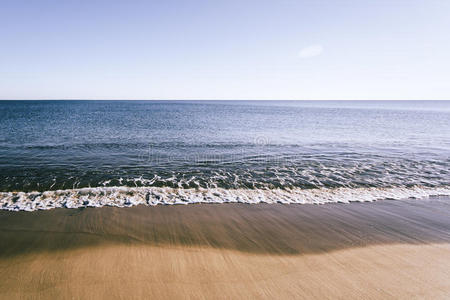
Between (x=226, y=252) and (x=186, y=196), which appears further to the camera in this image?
(x=186, y=196)

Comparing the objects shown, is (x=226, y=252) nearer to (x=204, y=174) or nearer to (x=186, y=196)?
(x=186, y=196)

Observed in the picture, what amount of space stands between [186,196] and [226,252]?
421cm

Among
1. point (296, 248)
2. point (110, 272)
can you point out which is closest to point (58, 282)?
point (110, 272)

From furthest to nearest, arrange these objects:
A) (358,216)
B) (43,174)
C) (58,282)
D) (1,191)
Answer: (43,174) → (1,191) → (358,216) → (58,282)

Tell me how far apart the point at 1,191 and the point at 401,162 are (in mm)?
24610

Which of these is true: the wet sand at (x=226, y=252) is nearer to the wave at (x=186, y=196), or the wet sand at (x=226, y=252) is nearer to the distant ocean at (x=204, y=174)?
the wave at (x=186, y=196)

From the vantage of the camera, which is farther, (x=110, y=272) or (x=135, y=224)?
(x=135, y=224)

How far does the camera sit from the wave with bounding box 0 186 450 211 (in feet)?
28.3

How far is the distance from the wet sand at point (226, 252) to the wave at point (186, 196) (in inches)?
23.4

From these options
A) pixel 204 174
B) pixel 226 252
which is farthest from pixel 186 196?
pixel 226 252

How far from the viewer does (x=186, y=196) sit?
31.4 feet

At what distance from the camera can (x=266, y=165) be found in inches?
568

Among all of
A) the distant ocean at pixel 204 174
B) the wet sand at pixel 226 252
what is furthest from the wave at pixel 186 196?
the wet sand at pixel 226 252

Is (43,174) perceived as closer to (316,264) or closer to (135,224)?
(135,224)
